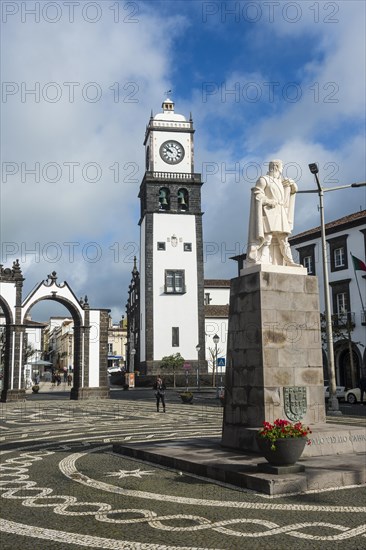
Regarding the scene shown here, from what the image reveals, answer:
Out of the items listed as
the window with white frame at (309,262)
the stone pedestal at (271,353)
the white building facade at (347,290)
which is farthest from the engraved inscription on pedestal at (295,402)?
the window with white frame at (309,262)

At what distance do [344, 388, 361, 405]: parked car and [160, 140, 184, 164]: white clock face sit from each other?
3412 centimetres

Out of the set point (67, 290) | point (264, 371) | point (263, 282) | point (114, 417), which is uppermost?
point (67, 290)

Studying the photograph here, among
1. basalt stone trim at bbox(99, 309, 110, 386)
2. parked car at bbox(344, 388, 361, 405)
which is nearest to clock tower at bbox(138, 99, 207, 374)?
basalt stone trim at bbox(99, 309, 110, 386)

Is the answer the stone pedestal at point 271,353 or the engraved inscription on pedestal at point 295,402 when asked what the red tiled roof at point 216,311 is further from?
the engraved inscription on pedestal at point 295,402

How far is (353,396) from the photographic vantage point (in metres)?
29.8

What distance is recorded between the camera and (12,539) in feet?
18.4

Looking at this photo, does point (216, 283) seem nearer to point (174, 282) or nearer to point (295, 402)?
point (174, 282)

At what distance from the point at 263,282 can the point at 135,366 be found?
5316 cm

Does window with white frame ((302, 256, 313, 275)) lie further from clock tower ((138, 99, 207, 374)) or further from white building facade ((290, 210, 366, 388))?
clock tower ((138, 99, 207, 374))

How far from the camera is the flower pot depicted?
768cm

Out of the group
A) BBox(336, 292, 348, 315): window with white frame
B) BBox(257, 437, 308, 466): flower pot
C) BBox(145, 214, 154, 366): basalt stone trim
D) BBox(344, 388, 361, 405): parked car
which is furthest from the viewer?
BBox(145, 214, 154, 366): basalt stone trim

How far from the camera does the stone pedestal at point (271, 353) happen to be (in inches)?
402

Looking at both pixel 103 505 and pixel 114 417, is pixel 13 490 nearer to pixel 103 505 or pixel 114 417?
pixel 103 505

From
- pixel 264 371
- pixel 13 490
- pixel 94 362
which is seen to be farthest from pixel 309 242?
pixel 13 490
